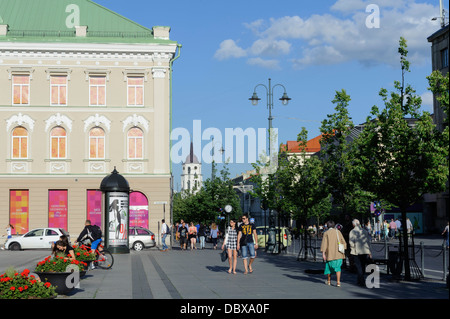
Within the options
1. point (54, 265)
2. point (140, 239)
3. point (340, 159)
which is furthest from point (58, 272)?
point (140, 239)

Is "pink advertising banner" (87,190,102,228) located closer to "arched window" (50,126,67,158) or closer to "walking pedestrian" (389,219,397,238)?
"arched window" (50,126,67,158)

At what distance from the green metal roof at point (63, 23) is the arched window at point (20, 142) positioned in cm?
645

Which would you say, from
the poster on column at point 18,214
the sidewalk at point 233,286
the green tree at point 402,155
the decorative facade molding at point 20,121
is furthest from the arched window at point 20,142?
the green tree at point 402,155

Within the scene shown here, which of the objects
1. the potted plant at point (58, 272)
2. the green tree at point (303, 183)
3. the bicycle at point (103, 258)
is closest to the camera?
the potted plant at point (58, 272)

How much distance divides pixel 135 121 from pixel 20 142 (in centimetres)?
807

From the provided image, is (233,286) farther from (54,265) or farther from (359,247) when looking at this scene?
(54,265)

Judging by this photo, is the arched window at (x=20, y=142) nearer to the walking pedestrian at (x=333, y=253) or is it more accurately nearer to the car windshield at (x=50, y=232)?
the car windshield at (x=50, y=232)

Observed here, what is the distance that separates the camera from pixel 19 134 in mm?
47062

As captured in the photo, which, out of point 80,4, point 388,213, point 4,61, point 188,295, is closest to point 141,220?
point 4,61

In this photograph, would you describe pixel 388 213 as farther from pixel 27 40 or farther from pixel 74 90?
pixel 27 40

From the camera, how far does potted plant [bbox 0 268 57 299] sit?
1225 centimetres

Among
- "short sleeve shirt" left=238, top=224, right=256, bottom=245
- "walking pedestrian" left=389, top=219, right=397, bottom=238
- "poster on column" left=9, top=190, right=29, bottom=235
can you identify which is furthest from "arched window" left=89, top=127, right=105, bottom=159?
"short sleeve shirt" left=238, top=224, right=256, bottom=245

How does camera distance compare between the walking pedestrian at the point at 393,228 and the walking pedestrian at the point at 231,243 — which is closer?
the walking pedestrian at the point at 231,243

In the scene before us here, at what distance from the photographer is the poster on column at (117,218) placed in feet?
113
